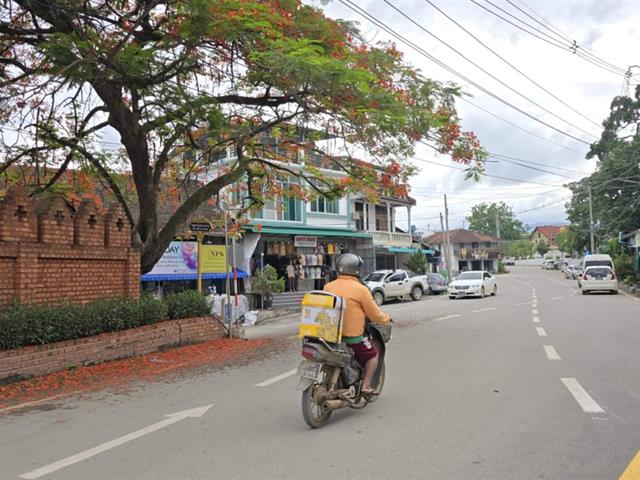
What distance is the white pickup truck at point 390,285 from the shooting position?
2781 cm

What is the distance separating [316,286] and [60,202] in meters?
20.5

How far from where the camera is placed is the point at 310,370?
5.47 metres

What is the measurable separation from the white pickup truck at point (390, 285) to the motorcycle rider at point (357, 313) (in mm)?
21147

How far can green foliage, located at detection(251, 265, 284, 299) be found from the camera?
23859 mm

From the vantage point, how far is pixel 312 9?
10336mm

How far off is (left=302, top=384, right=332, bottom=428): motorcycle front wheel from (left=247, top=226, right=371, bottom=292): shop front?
66.7 ft

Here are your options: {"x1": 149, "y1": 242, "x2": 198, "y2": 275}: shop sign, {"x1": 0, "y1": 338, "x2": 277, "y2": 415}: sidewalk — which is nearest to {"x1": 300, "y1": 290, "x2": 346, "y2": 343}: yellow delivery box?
{"x1": 0, "y1": 338, "x2": 277, "y2": 415}: sidewalk

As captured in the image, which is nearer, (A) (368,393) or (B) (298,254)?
(A) (368,393)

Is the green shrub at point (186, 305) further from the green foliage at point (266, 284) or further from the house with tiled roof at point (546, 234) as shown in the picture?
the house with tiled roof at point (546, 234)

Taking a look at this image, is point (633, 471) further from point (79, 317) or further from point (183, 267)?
point (183, 267)

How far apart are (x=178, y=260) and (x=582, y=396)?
54.8 ft

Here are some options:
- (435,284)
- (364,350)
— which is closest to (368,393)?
(364,350)

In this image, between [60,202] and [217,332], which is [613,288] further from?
[60,202]

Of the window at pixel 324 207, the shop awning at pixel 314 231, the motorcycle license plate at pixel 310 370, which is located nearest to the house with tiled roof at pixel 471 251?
the window at pixel 324 207
